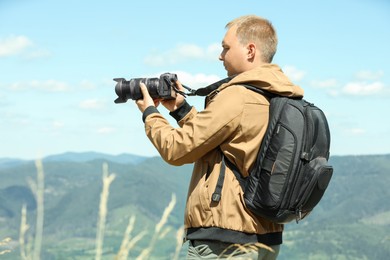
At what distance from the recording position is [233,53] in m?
2.93

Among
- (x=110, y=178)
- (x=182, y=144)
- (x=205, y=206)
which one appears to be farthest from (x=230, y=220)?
(x=110, y=178)

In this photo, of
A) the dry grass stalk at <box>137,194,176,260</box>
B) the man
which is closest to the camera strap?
the man

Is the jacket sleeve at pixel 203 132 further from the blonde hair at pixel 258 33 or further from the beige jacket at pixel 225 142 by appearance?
the blonde hair at pixel 258 33

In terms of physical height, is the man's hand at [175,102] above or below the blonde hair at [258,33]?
below

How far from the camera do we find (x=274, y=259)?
3.00 meters

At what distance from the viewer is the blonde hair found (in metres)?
2.91

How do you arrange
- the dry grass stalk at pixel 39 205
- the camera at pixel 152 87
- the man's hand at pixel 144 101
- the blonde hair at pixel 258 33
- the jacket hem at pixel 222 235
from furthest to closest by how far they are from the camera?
the camera at pixel 152 87, the man's hand at pixel 144 101, the blonde hair at pixel 258 33, the jacket hem at pixel 222 235, the dry grass stalk at pixel 39 205

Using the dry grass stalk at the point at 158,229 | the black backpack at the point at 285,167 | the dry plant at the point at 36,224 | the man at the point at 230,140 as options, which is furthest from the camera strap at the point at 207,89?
the dry plant at the point at 36,224

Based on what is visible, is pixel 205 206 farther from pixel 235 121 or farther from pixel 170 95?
pixel 170 95

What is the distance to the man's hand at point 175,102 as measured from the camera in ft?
10.7

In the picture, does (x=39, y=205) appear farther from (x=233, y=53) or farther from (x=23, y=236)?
(x=233, y=53)

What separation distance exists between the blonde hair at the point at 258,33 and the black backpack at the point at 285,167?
0.76ft

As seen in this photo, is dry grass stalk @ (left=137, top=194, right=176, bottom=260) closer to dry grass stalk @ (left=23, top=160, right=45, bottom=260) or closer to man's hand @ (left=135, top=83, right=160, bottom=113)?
dry grass stalk @ (left=23, top=160, right=45, bottom=260)

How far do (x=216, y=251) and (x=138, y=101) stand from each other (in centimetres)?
89
